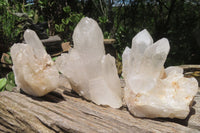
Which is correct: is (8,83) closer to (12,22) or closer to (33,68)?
(33,68)

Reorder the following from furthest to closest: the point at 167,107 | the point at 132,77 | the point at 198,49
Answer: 1. the point at 198,49
2. the point at 132,77
3. the point at 167,107

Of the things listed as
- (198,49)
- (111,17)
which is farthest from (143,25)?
(198,49)

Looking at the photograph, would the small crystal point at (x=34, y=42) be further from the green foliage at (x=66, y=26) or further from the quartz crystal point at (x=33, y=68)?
the green foliage at (x=66, y=26)

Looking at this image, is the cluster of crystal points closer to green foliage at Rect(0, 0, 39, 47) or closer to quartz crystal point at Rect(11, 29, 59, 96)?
quartz crystal point at Rect(11, 29, 59, 96)

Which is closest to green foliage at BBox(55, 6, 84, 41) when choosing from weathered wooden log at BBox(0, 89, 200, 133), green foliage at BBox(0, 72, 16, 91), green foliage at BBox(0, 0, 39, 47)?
green foliage at BBox(0, 0, 39, 47)

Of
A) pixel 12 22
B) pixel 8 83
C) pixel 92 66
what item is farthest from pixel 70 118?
pixel 12 22

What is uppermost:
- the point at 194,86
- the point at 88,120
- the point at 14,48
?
the point at 14,48

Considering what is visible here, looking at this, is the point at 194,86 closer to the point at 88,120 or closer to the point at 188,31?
the point at 88,120
